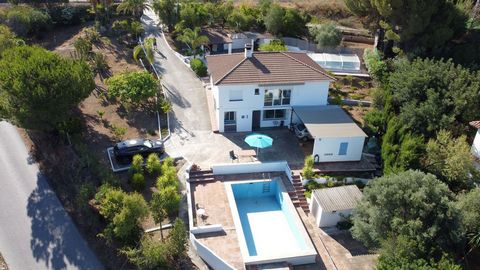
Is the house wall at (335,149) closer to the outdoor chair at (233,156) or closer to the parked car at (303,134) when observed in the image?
the parked car at (303,134)

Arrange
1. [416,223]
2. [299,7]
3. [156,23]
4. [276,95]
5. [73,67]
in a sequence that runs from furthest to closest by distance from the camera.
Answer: [299,7]
[156,23]
[276,95]
[73,67]
[416,223]

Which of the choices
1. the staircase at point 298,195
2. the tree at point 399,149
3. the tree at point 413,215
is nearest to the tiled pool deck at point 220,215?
the staircase at point 298,195

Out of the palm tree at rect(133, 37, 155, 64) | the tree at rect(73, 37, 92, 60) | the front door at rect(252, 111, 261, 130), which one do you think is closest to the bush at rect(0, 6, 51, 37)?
the tree at rect(73, 37, 92, 60)

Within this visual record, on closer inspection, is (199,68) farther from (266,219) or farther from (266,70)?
(266,219)

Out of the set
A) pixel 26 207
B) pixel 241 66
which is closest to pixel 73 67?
pixel 26 207

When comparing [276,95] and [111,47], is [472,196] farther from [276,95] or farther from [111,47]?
[111,47]

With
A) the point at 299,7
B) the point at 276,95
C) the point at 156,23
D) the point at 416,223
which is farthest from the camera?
the point at 299,7

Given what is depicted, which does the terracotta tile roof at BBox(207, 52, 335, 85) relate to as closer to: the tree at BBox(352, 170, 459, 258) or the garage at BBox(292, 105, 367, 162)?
the garage at BBox(292, 105, 367, 162)
